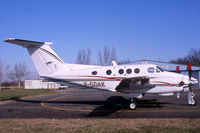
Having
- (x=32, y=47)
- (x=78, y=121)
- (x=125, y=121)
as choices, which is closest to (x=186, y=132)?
(x=125, y=121)

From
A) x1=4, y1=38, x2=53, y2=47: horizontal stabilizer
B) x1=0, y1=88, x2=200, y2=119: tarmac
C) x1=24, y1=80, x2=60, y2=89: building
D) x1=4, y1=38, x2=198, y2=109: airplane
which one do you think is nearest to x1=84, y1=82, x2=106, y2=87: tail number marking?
x1=4, y1=38, x2=198, y2=109: airplane

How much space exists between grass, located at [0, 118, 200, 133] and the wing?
3527 mm

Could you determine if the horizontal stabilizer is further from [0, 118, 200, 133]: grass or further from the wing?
the wing

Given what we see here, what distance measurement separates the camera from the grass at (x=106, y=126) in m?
6.57

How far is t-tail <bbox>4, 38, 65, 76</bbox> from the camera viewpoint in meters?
13.4

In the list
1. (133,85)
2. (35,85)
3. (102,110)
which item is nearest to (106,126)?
(102,110)

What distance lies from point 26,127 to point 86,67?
279 inches

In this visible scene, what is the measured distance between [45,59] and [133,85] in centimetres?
690

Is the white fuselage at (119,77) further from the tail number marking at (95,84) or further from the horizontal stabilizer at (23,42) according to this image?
the horizontal stabilizer at (23,42)

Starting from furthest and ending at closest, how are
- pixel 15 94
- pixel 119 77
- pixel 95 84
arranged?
pixel 15 94
pixel 95 84
pixel 119 77

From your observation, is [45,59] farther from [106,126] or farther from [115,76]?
[106,126]

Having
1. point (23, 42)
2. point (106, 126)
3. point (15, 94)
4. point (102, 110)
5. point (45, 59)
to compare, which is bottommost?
point (15, 94)

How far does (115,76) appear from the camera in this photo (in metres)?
12.3

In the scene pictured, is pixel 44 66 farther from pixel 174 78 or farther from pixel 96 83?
pixel 174 78
